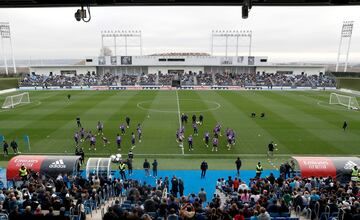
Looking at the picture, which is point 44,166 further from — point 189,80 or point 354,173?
point 189,80

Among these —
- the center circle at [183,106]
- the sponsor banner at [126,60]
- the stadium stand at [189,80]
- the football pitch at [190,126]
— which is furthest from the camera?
the sponsor banner at [126,60]

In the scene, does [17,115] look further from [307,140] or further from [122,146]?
[307,140]

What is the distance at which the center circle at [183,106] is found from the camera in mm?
38938

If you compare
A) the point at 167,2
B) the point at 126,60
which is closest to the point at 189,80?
the point at 126,60

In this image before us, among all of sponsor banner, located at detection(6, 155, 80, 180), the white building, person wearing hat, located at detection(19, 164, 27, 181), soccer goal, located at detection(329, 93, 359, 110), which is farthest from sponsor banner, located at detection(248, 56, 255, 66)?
person wearing hat, located at detection(19, 164, 27, 181)

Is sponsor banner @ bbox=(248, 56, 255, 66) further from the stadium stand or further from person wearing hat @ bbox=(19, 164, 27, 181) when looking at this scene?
person wearing hat @ bbox=(19, 164, 27, 181)

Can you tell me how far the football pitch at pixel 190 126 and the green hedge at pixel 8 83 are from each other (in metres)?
16.9

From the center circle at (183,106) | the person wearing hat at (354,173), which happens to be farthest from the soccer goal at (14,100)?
the person wearing hat at (354,173)

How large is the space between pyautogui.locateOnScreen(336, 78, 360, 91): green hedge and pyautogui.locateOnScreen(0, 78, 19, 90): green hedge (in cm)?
6710

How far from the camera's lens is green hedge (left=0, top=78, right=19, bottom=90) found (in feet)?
199

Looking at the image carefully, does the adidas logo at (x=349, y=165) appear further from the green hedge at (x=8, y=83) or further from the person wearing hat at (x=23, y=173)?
the green hedge at (x=8, y=83)

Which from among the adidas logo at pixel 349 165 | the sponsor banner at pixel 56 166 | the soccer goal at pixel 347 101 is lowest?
the soccer goal at pixel 347 101

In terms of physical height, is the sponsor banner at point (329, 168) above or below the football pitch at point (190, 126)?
above

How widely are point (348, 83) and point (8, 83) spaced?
2694 inches
